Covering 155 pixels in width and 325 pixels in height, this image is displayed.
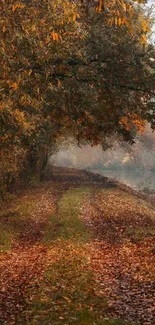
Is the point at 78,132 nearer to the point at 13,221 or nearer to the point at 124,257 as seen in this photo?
the point at 124,257

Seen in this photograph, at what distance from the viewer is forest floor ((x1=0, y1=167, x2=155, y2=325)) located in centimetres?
1239

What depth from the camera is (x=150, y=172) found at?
355ft

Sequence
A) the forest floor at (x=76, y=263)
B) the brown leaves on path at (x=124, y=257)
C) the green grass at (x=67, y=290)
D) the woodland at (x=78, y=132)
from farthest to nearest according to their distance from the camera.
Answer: the brown leaves on path at (x=124, y=257) < the woodland at (x=78, y=132) < the forest floor at (x=76, y=263) < the green grass at (x=67, y=290)

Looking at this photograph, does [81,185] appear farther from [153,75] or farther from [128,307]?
[128,307]

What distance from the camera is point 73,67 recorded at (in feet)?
63.8

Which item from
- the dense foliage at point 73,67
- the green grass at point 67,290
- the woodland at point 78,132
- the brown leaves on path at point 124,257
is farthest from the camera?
the dense foliage at point 73,67

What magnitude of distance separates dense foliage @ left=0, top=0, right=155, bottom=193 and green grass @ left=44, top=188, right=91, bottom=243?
17.7 feet

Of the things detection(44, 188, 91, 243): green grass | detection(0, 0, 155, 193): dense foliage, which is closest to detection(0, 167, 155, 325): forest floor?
detection(44, 188, 91, 243): green grass

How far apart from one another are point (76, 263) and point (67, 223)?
8610 mm

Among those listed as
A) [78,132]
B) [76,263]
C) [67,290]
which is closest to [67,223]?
[78,132]

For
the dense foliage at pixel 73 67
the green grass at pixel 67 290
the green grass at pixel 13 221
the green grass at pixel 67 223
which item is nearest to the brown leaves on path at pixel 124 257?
the green grass at pixel 67 290

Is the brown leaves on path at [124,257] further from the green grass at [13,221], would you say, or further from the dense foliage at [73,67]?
the dense foliage at [73,67]

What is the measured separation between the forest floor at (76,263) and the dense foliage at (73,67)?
5350mm

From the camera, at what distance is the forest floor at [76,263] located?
40.7 feet
